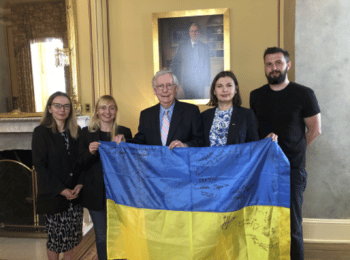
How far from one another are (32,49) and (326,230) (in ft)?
11.0

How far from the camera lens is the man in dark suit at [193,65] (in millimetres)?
3041

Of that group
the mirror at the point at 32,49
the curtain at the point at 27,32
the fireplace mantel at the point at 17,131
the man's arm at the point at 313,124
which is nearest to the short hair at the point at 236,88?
the man's arm at the point at 313,124

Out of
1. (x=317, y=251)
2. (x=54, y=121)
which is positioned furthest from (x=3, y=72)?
(x=317, y=251)

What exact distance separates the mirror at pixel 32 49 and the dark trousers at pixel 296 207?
97.3 inches

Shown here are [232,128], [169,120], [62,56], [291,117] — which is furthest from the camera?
[62,56]

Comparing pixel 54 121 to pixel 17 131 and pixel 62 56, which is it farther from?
pixel 62 56

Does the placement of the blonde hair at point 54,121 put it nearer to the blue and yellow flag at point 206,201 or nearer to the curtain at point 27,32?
the blue and yellow flag at point 206,201

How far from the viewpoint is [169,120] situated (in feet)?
5.81

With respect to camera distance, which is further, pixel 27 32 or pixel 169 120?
pixel 27 32

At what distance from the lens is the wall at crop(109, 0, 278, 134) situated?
3004 mm

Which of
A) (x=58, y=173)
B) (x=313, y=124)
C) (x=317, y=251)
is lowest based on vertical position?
(x=317, y=251)

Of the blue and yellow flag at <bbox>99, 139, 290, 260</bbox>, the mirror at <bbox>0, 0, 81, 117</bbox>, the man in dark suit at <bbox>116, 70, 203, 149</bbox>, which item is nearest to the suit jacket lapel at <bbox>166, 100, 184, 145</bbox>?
the man in dark suit at <bbox>116, 70, 203, 149</bbox>

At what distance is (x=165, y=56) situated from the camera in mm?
3107

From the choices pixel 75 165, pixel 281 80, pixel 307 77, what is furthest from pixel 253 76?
pixel 75 165
